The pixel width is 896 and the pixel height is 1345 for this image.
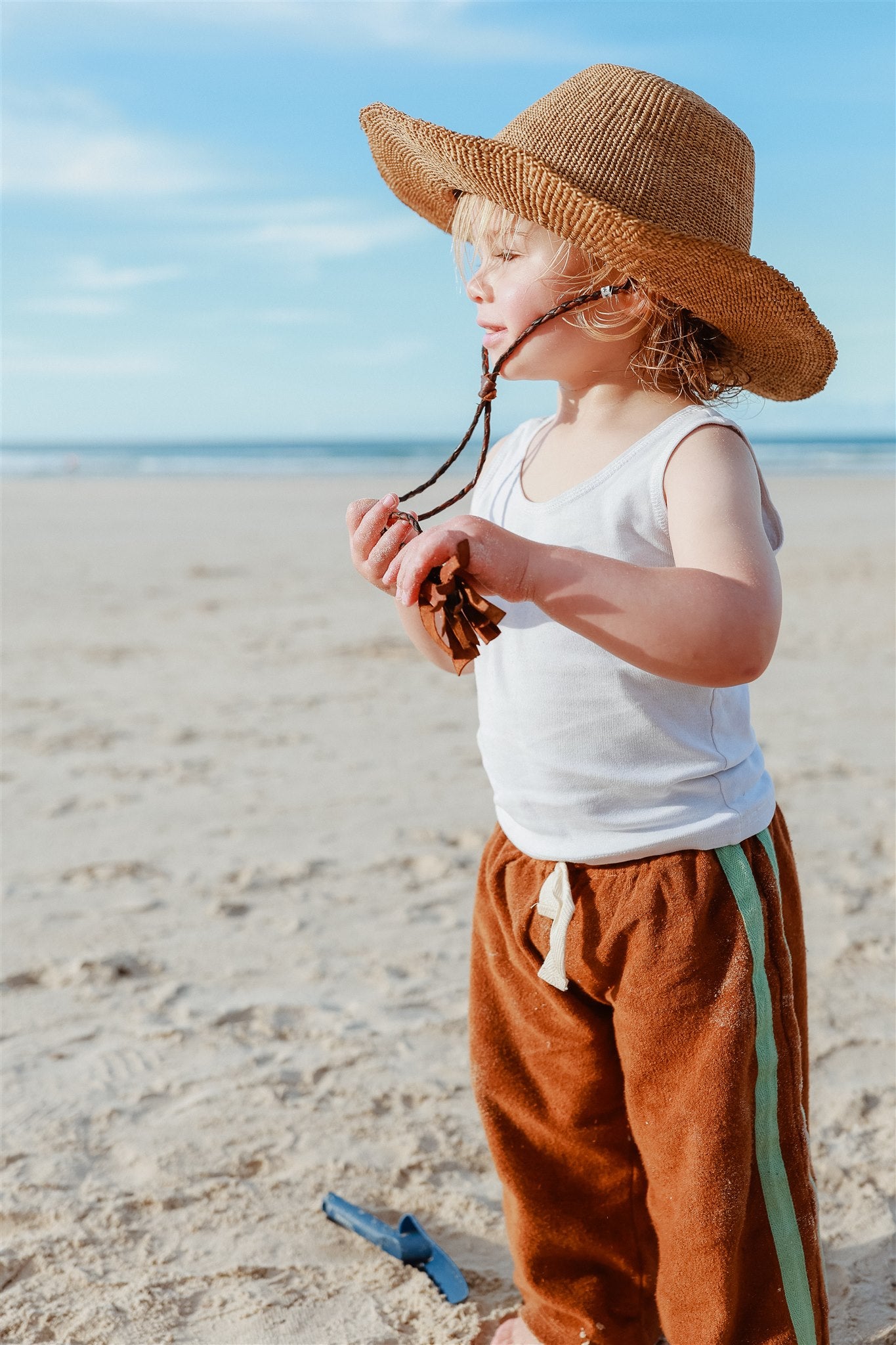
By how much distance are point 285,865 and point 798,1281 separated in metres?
2.26

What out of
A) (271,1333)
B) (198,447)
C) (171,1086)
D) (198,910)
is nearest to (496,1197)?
(271,1333)

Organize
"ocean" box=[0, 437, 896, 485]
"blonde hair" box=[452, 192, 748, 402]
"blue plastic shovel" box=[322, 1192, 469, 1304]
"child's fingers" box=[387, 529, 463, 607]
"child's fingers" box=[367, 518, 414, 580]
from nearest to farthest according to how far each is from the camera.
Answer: "child's fingers" box=[387, 529, 463, 607], "child's fingers" box=[367, 518, 414, 580], "blonde hair" box=[452, 192, 748, 402], "blue plastic shovel" box=[322, 1192, 469, 1304], "ocean" box=[0, 437, 896, 485]

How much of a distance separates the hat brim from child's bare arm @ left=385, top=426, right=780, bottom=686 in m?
0.35

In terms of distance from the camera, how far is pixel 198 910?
3303 mm

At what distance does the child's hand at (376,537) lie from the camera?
1.42 metres

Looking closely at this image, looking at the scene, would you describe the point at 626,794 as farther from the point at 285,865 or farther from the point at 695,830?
the point at 285,865

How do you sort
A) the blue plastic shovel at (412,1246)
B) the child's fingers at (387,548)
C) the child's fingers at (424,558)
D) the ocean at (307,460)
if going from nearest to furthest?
the child's fingers at (424,558)
the child's fingers at (387,548)
the blue plastic shovel at (412,1246)
the ocean at (307,460)

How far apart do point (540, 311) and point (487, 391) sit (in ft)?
0.43

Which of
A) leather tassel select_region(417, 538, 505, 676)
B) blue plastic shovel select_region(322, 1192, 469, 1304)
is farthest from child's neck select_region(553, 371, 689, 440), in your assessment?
blue plastic shovel select_region(322, 1192, 469, 1304)

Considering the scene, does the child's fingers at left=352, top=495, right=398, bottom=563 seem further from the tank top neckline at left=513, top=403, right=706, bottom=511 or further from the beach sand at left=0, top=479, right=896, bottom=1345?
the beach sand at left=0, top=479, right=896, bottom=1345

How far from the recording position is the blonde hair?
1.53 m

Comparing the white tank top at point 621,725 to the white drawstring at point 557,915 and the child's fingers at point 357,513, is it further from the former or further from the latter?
the child's fingers at point 357,513

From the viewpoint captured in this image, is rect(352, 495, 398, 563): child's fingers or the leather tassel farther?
rect(352, 495, 398, 563): child's fingers

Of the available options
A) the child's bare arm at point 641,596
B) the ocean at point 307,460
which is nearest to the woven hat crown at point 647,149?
the child's bare arm at point 641,596
